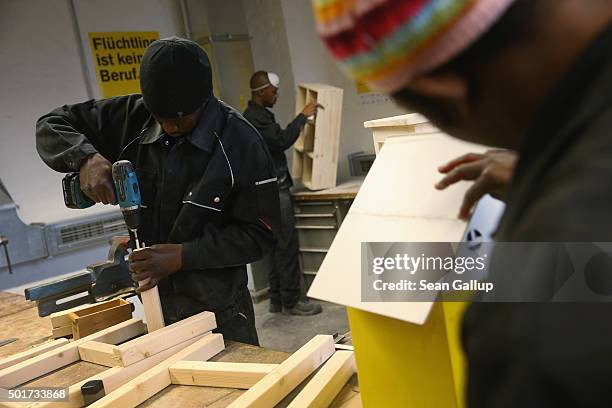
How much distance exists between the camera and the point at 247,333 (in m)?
1.72

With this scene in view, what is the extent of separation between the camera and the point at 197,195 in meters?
1.60

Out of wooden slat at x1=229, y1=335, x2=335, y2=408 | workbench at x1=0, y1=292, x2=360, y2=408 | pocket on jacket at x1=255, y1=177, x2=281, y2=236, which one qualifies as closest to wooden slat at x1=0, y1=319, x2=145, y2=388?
workbench at x1=0, y1=292, x2=360, y2=408

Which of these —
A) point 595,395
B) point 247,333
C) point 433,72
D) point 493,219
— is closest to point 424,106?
point 433,72

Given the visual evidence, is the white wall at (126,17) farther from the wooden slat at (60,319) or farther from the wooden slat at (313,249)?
the wooden slat at (60,319)

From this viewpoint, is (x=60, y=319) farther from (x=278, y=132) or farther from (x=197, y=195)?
(x=278, y=132)

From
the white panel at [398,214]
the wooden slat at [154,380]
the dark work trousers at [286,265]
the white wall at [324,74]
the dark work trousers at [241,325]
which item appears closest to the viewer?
the white panel at [398,214]

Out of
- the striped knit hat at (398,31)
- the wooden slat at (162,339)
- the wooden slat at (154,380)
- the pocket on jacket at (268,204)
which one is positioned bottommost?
the wooden slat at (154,380)

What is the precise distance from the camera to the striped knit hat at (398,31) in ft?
1.18

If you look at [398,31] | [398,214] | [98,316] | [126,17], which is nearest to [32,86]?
[126,17]

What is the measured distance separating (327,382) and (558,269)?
0.81 metres

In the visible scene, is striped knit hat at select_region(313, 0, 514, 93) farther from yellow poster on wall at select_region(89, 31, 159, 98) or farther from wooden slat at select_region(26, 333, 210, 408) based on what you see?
yellow poster on wall at select_region(89, 31, 159, 98)

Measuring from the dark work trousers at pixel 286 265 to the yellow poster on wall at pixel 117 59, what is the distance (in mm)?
1541

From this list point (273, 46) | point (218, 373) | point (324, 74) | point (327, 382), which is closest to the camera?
point (327, 382)

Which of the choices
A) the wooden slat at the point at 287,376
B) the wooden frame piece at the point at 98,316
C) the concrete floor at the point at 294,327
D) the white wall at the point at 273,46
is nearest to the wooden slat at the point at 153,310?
the wooden frame piece at the point at 98,316
